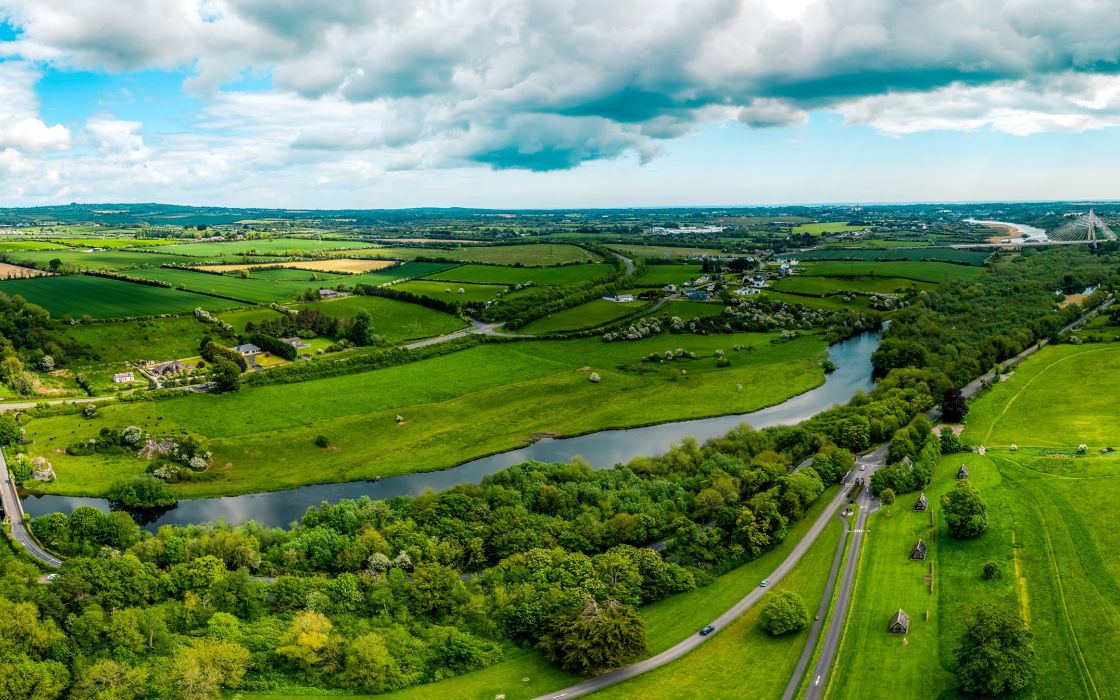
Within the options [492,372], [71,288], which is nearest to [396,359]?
[492,372]

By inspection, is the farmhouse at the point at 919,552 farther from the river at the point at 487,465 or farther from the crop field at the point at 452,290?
the crop field at the point at 452,290

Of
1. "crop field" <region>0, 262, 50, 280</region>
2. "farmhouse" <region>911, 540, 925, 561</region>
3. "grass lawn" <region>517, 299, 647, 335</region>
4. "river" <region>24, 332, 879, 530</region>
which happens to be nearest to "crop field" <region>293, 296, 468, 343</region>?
"grass lawn" <region>517, 299, 647, 335</region>

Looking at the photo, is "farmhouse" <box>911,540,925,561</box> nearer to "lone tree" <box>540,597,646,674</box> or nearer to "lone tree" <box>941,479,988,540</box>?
"lone tree" <box>941,479,988,540</box>

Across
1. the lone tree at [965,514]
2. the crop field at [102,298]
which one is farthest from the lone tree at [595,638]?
the crop field at [102,298]

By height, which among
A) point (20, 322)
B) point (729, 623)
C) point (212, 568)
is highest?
point (20, 322)

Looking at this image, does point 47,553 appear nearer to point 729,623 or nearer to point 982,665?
point 729,623

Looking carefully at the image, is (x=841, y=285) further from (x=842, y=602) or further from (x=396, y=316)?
(x=842, y=602)

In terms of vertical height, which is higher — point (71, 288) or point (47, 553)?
point (71, 288)
